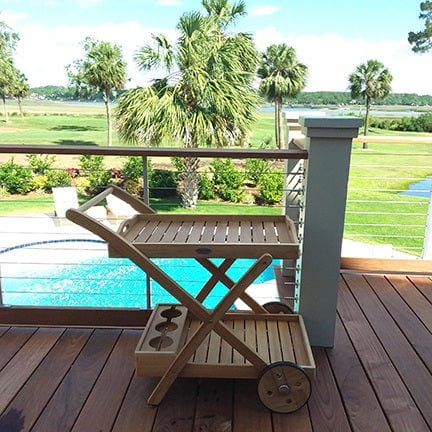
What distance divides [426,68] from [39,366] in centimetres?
2536

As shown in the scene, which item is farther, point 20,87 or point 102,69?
point 20,87

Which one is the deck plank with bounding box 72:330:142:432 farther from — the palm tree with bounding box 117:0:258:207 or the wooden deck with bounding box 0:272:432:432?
the palm tree with bounding box 117:0:258:207

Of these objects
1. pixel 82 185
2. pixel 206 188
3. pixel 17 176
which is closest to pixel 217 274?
pixel 206 188

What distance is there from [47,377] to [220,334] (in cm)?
85

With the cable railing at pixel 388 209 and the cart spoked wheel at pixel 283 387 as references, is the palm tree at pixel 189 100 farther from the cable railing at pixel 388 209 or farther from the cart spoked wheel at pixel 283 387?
the cart spoked wheel at pixel 283 387

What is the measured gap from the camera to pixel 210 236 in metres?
1.99

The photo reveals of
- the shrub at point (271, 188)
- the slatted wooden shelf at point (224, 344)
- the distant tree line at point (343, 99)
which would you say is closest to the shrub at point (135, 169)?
the shrub at point (271, 188)

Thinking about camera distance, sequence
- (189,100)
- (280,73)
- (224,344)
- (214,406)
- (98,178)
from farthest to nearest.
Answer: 1. (280,73)
2. (98,178)
3. (189,100)
4. (224,344)
5. (214,406)

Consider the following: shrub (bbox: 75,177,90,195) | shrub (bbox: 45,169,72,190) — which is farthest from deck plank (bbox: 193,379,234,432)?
shrub (bbox: 75,177,90,195)

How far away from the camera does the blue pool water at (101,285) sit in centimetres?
518

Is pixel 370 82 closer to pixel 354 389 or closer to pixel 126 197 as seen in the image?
pixel 126 197

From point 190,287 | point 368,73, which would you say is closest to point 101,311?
point 190,287

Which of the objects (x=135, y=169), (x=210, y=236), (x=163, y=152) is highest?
(x=163, y=152)

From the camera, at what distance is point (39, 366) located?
83.4 inches
